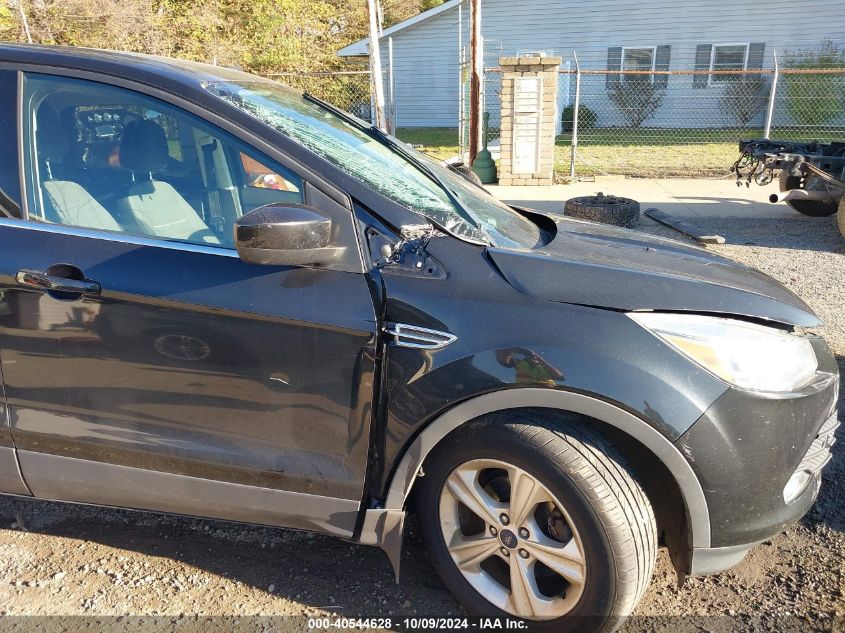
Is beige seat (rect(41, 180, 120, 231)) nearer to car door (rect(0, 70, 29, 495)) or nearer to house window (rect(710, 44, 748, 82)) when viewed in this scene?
car door (rect(0, 70, 29, 495))

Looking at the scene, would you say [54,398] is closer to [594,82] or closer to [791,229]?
[791,229]

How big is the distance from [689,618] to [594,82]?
21.7 metres

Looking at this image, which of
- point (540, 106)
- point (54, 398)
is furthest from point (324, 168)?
point (540, 106)

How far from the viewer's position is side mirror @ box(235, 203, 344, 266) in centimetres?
205

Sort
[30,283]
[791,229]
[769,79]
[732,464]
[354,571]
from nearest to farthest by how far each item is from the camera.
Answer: [732,464]
[30,283]
[354,571]
[791,229]
[769,79]

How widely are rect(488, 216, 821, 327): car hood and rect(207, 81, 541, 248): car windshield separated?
0.58 feet

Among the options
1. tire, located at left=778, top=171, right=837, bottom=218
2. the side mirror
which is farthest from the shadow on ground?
tire, located at left=778, top=171, right=837, bottom=218

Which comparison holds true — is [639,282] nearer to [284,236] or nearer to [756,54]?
[284,236]

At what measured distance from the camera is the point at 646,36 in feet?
67.8

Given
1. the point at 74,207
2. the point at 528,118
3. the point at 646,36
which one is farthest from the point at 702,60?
the point at 74,207

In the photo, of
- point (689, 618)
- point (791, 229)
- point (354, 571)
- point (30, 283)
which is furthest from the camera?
point (791, 229)

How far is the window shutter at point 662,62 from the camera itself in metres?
20.7

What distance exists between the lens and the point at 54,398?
2.41 meters

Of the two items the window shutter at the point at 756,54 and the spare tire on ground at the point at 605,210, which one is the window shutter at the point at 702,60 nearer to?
the window shutter at the point at 756,54
